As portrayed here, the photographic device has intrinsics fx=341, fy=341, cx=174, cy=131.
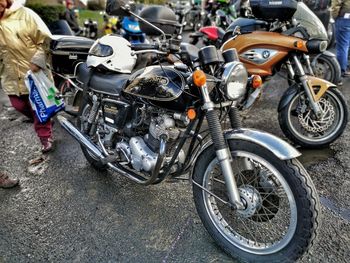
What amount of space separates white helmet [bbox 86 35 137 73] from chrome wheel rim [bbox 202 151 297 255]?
4.14ft

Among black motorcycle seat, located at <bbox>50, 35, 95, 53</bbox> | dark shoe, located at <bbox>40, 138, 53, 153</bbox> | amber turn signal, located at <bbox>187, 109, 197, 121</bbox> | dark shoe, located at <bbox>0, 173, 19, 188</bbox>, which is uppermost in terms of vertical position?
amber turn signal, located at <bbox>187, 109, 197, 121</bbox>

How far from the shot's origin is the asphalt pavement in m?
2.41

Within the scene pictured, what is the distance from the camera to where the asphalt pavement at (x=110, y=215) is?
2.41 m

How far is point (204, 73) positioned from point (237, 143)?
49 centimetres

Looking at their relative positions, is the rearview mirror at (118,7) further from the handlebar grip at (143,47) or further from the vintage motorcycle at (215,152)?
the handlebar grip at (143,47)

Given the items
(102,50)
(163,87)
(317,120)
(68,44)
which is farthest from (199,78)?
(68,44)

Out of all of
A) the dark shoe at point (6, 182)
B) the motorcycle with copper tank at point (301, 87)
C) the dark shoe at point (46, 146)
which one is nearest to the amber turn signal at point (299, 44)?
the motorcycle with copper tank at point (301, 87)

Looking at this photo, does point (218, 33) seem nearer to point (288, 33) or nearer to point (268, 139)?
point (288, 33)

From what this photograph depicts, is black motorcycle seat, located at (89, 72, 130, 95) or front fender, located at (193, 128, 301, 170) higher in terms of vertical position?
front fender, located at (193, 128, 301, 170)

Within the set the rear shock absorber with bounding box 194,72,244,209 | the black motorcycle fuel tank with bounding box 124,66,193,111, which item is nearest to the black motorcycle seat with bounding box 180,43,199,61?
the black motorcycle fuel tank with bounding box 124,66,193,111

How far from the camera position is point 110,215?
2.85 metres

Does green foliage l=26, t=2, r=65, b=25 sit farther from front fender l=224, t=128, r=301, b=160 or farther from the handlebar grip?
front fender l=224, t=128, r=301, b=160

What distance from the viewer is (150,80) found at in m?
2.42

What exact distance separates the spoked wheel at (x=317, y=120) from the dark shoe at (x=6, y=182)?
9.36 feet
